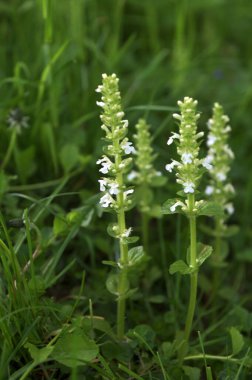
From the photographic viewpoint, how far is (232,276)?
139 inches

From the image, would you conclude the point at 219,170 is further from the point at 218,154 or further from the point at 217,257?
the point at 217,257

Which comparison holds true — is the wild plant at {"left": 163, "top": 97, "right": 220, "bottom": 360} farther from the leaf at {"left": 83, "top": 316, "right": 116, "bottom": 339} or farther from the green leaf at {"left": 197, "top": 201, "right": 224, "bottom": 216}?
the leaf at {"left": 83, "top": 316, "right": 116, "bottom": 339}

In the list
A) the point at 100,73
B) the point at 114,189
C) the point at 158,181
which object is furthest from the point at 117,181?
the point at 100,73

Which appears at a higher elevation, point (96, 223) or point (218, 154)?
point (218, 154)

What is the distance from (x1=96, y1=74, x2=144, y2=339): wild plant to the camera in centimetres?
234

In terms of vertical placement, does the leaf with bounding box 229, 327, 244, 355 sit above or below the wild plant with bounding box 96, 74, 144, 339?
below

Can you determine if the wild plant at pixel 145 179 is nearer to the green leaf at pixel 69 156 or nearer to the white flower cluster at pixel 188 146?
the green leaf at pixel 69 156

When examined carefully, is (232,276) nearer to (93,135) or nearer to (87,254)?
(87,254)

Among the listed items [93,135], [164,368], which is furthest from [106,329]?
[93,135]

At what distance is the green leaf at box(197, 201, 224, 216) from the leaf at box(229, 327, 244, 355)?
0.52 meters

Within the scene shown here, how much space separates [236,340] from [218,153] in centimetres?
93

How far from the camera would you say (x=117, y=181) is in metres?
2.44

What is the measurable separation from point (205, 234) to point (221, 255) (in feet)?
1.12

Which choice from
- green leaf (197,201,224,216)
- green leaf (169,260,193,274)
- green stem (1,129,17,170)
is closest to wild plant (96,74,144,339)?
green leaf (169,260,193,274)
